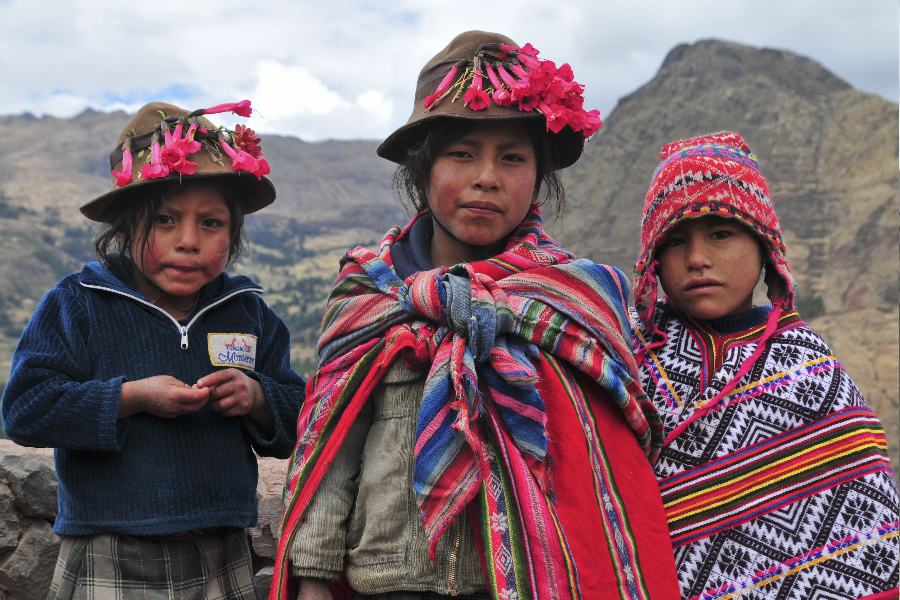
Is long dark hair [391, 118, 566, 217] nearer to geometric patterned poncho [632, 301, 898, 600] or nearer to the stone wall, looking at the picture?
geometric patterned poncho [632, 301, 898, 600]

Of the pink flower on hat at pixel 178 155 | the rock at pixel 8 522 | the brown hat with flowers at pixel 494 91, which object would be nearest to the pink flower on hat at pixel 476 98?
the brown hat with flowers at pixel 494 91

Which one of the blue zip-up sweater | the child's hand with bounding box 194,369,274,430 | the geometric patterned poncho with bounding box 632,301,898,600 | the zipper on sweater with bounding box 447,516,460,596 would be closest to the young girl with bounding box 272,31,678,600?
the zipper on sweater with bounding box 447,516,460,596

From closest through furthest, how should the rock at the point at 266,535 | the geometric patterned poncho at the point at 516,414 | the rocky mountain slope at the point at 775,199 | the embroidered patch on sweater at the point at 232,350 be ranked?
the geometric patterned poncho at the point at 516,414
the embroidered patch on sweater at the point at 232,350
the rock at the point at 266,535
the rocky mountain slope at the point at 775,199

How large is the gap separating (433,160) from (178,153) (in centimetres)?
69

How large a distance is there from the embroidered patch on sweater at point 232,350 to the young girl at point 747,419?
1134 mm

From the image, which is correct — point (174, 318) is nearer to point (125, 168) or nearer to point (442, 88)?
→ point (125, 168)

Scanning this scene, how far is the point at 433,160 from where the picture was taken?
1.96m

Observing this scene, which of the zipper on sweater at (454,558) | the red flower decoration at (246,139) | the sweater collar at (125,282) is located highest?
the red flower decoration at (246,139)

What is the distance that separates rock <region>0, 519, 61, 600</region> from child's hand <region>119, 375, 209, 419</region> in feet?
5.02

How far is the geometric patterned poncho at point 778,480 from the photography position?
1941 mm

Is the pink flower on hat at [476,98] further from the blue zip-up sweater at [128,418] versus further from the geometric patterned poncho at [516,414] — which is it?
the blue zip-up sweater at [128,418]

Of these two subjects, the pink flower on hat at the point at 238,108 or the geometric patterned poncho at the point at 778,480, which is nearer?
the geometric patterned poncho at the point at 778,480

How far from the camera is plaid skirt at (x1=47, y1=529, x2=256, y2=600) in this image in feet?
6.48

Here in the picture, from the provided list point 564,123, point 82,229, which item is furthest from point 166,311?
point 82,229
